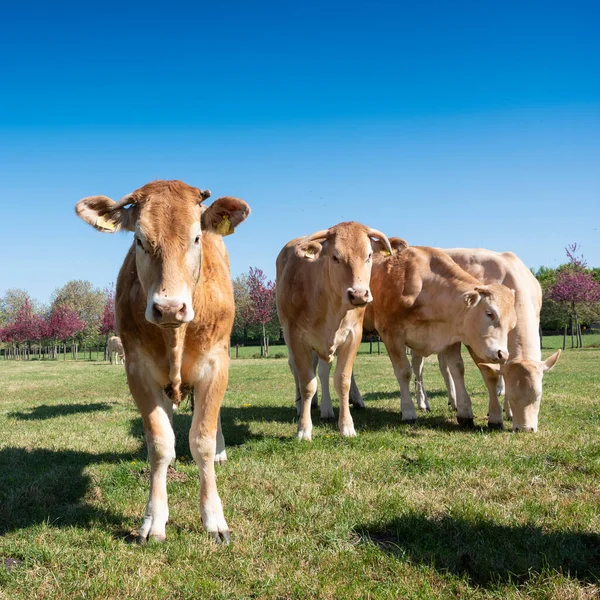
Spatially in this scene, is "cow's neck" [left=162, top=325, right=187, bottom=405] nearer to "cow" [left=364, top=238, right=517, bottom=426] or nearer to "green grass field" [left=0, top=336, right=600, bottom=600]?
"green grass field" [left=0, top=336, right=600, bottom=600]

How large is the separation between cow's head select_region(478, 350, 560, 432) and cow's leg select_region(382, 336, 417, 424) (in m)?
1.46

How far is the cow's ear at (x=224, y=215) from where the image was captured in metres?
4.31

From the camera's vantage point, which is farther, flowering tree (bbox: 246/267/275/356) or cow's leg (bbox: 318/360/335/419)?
flowering tree (bbox: 246/267/275/356)

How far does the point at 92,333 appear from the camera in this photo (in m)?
60.0

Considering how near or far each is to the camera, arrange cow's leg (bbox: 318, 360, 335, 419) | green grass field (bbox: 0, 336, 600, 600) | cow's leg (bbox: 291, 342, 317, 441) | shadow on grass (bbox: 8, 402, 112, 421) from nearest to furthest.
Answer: green grass field (bbox: 0, 336, 600, 600) < cow's leg (bbox: 291, 342, 317, 441) < cow's leg (bbox: 318, 360, 335, 419) < shadow on grass (bbox: 8, 402, 112, 421)

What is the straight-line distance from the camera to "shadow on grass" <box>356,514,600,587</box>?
10.7 ft

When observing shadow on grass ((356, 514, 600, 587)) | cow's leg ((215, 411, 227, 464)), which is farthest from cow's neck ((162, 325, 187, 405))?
shadow on grass ((356, 514, 600, 587))

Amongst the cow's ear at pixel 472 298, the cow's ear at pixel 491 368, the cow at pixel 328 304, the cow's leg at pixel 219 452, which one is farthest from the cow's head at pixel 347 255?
the cow's ear at pixel 491 368

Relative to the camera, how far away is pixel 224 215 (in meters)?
4.40

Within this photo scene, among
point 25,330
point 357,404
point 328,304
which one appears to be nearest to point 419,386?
point 357,404

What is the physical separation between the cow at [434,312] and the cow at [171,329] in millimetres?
4540

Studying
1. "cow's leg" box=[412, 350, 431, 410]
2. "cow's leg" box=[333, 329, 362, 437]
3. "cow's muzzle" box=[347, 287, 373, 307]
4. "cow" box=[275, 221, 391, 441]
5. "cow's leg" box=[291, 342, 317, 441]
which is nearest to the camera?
"cow's muzzle" box=[347, 287, 373, 307]

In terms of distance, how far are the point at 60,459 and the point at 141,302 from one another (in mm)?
3197

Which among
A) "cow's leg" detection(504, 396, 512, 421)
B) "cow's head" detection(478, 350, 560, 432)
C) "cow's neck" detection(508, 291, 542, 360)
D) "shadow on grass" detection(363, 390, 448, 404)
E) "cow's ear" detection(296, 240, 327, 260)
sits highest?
"cow's ear" detection(296, 240, 327, 260)
